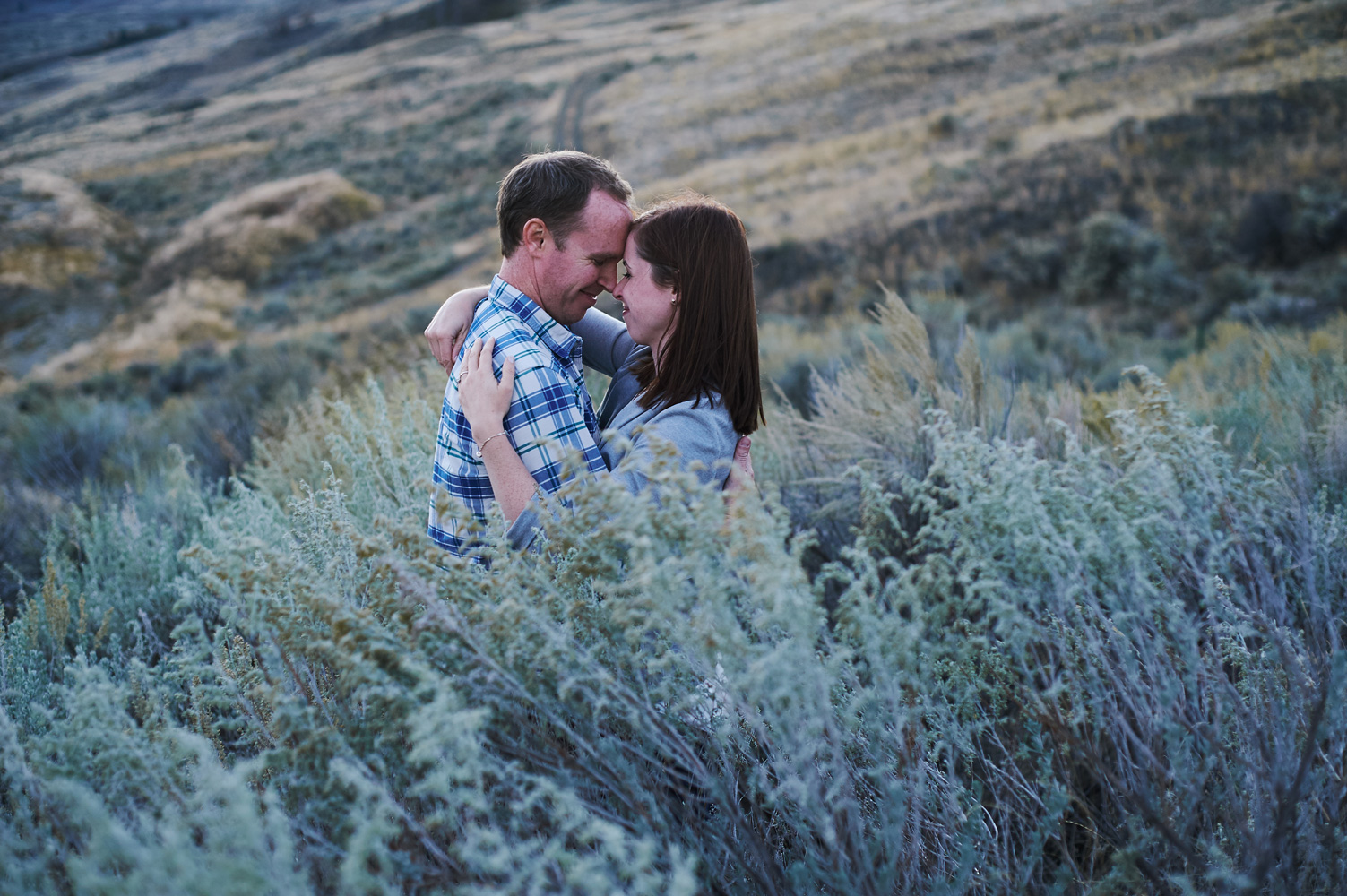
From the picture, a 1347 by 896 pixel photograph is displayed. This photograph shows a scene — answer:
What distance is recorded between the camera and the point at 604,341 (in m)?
3.09

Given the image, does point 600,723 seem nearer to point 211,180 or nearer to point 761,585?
point 761,585

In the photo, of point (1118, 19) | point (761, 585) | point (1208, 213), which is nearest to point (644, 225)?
point (761, 585)

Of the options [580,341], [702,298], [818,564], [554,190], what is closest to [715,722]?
[702,298]

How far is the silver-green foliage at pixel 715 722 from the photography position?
1.27m

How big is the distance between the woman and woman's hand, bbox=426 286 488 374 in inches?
25.9

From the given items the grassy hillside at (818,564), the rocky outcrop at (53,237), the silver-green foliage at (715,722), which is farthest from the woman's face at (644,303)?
the rocky outcrop at (53,237)

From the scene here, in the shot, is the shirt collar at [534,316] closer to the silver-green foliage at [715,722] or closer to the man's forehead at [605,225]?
the man's forehead at [605,225]

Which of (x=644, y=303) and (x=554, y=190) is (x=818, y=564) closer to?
(x=644, y=303)

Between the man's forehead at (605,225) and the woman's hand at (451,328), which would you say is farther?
the woman's hand at (451,328)

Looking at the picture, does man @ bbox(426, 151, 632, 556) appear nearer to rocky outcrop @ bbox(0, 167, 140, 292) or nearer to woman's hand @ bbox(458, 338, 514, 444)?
woman's hand @ bbox(458, 338, 514, 444)

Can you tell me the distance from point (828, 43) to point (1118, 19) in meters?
18.5

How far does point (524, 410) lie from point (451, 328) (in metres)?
0.94

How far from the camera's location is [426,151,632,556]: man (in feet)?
7.72

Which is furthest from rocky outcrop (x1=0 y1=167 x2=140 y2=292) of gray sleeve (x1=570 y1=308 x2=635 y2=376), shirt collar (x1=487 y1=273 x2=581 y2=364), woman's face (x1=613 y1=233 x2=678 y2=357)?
woman's face (x1=613 y1=233 x2=678 y2=357)
